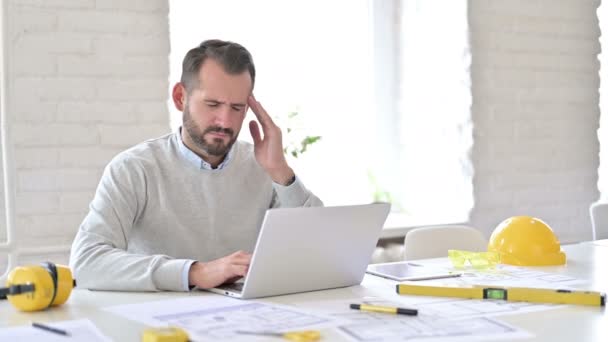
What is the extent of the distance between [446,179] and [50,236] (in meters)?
1.75

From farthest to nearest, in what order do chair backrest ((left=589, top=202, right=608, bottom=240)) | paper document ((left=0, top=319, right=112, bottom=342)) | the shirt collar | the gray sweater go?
chair backrest ((left=589, top=202, right=608, bottom=240)) < the shirt collar < the gray sweater < paper document ((left=0, top=319, right=112, bottom=342))

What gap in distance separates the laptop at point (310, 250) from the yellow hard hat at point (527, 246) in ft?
1.63

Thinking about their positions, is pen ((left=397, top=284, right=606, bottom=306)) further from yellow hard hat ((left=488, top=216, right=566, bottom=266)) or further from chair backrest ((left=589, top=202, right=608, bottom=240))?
chair backrest ((left=589, top=202, right=608, bottom=240))

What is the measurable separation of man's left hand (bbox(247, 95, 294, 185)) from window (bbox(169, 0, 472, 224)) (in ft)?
3.56

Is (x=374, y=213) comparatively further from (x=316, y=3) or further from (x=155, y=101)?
(x=316, y=3)

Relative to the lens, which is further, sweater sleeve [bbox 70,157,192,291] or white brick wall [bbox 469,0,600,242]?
white brick wall [bbox 469,0,600,242]

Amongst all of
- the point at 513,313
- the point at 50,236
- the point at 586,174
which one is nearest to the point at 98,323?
the point at 513,313

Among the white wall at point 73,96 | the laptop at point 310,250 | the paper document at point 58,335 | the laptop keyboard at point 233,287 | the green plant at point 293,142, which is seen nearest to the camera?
the paper document at point 58,335

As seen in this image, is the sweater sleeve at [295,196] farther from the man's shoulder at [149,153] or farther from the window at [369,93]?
the window at [369,93]

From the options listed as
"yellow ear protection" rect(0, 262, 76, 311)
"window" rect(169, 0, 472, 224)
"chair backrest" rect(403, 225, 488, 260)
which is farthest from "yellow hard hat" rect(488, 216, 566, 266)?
"window" rect(169, 0, 472, 224)

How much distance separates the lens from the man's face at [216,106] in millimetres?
2010

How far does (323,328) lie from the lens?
131 centimetres

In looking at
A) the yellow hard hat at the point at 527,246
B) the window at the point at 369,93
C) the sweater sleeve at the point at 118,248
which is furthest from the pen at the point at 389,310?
the window at the point at 369,93

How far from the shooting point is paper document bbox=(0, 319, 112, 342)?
1.27 metres
